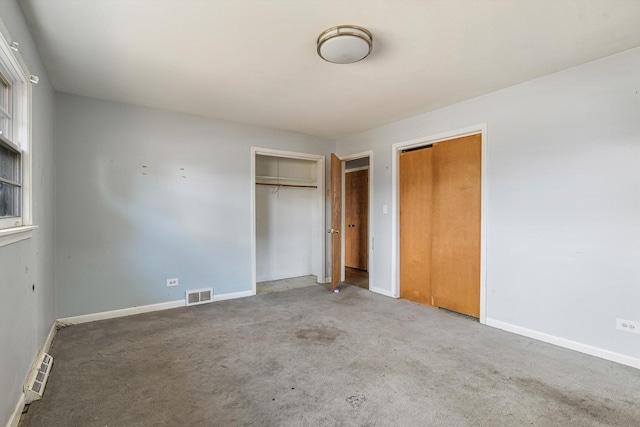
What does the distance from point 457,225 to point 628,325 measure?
1652 millimetres

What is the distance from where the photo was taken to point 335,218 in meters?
4.81

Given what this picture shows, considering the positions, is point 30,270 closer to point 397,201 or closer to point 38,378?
point 38,378

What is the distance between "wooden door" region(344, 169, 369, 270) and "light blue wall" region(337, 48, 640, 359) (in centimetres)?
317

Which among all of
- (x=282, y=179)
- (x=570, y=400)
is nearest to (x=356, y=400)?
(x=570, y=400)

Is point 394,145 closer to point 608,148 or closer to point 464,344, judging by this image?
point 608,148

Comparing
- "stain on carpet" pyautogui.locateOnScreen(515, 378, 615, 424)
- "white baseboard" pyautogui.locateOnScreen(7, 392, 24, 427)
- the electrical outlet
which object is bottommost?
"stain on carpet" pyautogui.locateOnScreen(515, 378, 615, 424)

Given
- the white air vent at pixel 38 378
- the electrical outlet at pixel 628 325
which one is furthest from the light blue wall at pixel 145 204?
the electrical outlet at pixel 628 325

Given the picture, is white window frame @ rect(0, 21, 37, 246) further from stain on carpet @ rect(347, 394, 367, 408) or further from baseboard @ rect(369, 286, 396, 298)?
baseboard @ rect(369, 286, 396, 298)

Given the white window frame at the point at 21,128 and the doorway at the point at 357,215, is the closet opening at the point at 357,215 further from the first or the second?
the white window frame at the point at 21,128

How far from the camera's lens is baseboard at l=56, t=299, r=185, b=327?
10.7 ft

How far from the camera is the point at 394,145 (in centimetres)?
434

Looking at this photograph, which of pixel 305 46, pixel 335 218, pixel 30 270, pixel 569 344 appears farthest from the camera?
pixel 335 218

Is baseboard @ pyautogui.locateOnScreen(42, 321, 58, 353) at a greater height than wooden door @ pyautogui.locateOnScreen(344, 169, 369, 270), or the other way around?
wooden door @ pyautogui.locateOnScreen(344, 169, 369, 270)

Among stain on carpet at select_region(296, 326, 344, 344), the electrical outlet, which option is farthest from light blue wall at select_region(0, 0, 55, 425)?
the electrical outlet
